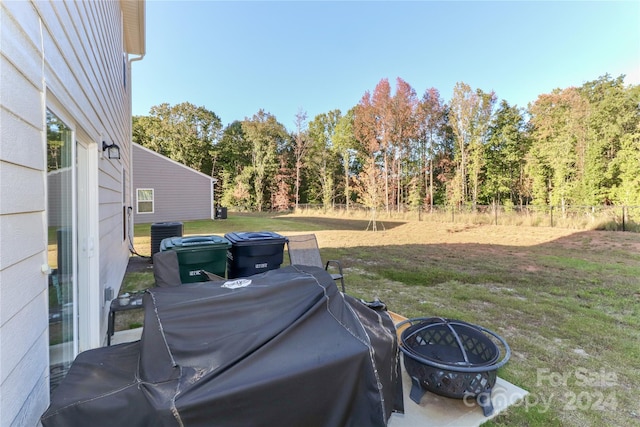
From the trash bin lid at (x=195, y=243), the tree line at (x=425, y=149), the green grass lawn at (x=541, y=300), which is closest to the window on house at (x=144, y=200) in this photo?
the green grass lawn at (x=541, y=300)

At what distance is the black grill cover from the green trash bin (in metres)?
1.89

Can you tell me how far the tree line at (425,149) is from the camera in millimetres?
18953

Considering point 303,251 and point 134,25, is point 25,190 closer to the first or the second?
point 303,251

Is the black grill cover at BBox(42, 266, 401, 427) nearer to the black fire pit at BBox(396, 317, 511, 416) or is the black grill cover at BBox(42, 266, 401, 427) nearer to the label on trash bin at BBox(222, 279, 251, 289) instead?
the label on trash bin at BBox(222, 279, 251, 289)

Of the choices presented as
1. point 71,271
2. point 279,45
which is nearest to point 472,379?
point 71,271

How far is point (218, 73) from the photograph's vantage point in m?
25.9

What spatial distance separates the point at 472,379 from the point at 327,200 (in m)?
26.4

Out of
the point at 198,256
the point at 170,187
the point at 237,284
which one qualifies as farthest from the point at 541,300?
the point at 170,187

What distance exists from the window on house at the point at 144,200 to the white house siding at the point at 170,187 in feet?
0.50

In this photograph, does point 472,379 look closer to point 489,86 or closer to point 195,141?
point 489,86

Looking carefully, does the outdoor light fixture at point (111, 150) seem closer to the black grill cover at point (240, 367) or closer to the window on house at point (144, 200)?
the black grill cover at point (240, 367)

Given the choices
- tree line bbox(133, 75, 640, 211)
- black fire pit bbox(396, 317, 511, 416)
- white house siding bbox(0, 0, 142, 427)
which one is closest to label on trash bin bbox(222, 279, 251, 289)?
white house siding bbox(0, 0, 142, 427)

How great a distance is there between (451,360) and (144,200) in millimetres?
15931

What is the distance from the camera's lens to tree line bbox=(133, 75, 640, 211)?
19.0 metres
